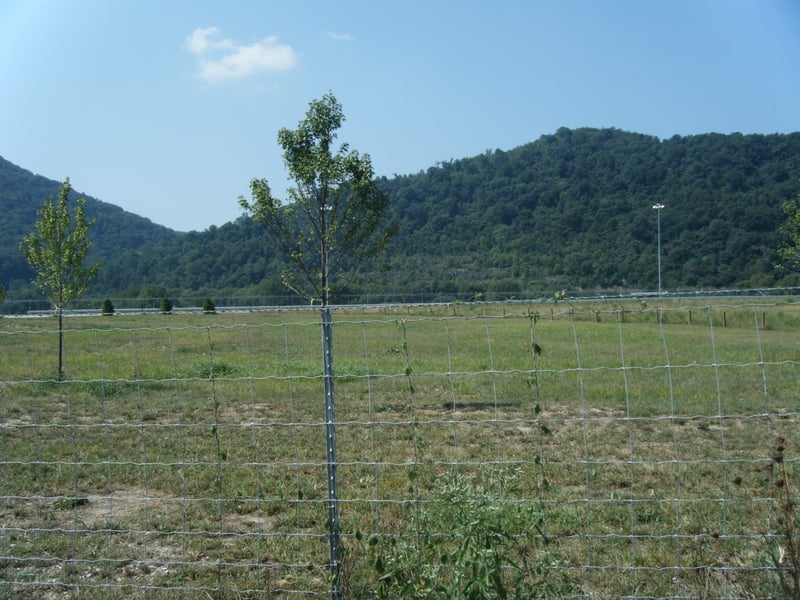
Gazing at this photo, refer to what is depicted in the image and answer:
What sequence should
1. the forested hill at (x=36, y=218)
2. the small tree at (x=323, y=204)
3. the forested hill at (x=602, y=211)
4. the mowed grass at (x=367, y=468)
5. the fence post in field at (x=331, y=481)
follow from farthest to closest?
the forested hill at (x=36, y=218) < the forested hill at (x=602, y=211) < the small tree at (x=323, y=204) < the mowed grass at (x=367, y=468) < the fence post in field at (x=331, y=481)

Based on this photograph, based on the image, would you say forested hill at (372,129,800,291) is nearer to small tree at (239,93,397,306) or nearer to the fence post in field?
small tree at (239,93,397,306)

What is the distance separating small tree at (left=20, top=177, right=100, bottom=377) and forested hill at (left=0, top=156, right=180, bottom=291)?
7220 centimetres

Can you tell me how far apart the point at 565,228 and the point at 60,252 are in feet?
272

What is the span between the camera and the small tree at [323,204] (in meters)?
10.9

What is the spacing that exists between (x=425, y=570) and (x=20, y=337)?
84.0 ft

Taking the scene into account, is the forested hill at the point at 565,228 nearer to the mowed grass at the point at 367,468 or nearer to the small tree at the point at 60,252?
the small tree at the point at 60,252

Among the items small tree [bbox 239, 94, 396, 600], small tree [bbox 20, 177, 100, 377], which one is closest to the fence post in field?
small tree [bbox 239, 94, 396, 600]

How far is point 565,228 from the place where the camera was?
295 feet

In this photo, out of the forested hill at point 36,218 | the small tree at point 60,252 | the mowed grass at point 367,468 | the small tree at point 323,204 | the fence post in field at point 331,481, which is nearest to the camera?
the fence post in field at point 331,481

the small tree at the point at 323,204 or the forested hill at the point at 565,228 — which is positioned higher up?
the forested hill at the point at 565,228

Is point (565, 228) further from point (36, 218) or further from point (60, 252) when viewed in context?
point (60, 252)

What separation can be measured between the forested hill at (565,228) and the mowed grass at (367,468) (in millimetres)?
47792

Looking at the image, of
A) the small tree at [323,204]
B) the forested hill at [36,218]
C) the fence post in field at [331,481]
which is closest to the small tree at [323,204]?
the small tree at [323,204]

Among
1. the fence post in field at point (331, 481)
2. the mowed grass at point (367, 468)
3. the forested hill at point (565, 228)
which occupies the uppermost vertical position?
the forested hill at point (565, 228)
